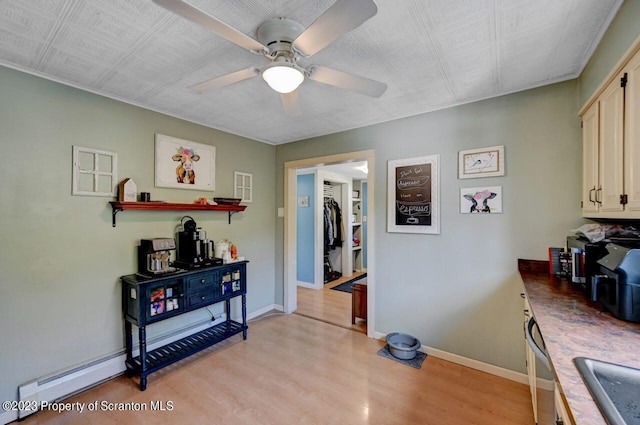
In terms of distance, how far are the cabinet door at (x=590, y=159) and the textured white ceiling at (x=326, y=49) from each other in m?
0.38

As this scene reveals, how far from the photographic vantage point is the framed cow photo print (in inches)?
105

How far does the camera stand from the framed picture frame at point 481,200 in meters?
2.29

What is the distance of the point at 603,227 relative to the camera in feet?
5.45

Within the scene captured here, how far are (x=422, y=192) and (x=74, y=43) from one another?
2.82 meters

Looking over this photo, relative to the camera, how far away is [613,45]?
4.53ft

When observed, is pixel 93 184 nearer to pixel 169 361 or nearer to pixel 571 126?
pixel 169 361

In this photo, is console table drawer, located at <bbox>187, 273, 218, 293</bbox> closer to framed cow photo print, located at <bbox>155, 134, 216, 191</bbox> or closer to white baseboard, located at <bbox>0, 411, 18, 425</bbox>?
framed cow photo print, located at <bbox>155, 134, 216, 191</bbox>

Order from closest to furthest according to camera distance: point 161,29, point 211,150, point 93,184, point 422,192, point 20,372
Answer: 1. point 161,29
2. point 20,372
3. point 93,184
4. point 422,192
5. point 211,150

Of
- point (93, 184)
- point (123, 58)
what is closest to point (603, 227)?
point (123, 58)

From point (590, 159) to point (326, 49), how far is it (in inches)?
74.0

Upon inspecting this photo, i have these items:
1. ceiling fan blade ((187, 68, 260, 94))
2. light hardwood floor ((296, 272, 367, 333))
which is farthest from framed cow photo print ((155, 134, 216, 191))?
light hardwood floor ((296, 272, 367, 333))

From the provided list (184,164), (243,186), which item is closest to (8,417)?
(184,164)

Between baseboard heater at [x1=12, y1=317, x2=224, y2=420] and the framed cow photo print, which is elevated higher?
the framed cow photo print

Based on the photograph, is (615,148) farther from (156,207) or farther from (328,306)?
(328,306)
